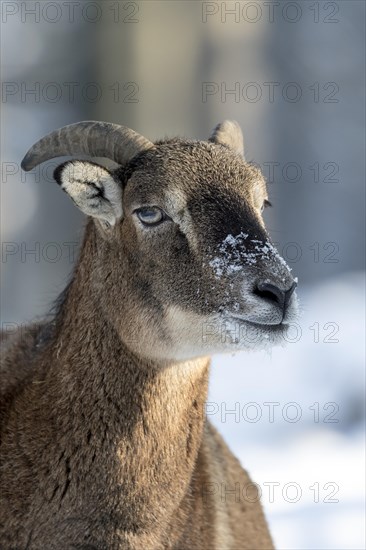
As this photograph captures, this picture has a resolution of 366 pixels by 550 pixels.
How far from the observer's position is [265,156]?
24.1m

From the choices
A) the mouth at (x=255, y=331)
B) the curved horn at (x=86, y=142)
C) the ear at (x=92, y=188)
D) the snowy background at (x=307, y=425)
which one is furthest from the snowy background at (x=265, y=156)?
the curved horn at (x=86, y=142)

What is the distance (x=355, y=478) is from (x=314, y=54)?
1585 cm

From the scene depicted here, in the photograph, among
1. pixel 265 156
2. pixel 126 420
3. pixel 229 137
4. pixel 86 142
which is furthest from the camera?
pixel 265 156

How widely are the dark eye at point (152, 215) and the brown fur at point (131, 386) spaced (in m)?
0.05

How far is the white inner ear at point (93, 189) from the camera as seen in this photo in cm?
564

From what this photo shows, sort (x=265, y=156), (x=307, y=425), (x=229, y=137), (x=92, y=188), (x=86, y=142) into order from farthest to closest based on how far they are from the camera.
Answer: (x=265, y=156) → (x=307, y=425) → (x=229, y=137) → (x=86, y=142) → (x=92, y=188)

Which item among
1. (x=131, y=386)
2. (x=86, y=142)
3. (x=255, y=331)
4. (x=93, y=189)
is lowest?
(x=131, y=386)

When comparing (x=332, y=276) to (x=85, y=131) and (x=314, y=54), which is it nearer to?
(x=314, y=54)

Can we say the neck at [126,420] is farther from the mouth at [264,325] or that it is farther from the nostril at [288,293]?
the nostril at [288,293]

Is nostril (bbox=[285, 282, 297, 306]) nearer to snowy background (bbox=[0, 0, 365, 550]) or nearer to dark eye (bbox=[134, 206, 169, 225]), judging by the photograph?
dark eye (bbox=[134, 206, 169, 225])

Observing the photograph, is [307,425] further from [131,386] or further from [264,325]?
[264,325]

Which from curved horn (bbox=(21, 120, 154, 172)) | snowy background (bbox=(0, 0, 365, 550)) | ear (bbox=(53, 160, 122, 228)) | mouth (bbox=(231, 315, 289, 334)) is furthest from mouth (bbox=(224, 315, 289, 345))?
snowy background (bbox=(0, 0, 365, 550))

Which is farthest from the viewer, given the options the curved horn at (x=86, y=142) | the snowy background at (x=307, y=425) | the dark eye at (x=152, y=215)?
the snowy background at (x=307, y=425)

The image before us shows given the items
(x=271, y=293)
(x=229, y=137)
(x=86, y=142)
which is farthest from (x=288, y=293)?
(x=229, y=137)
